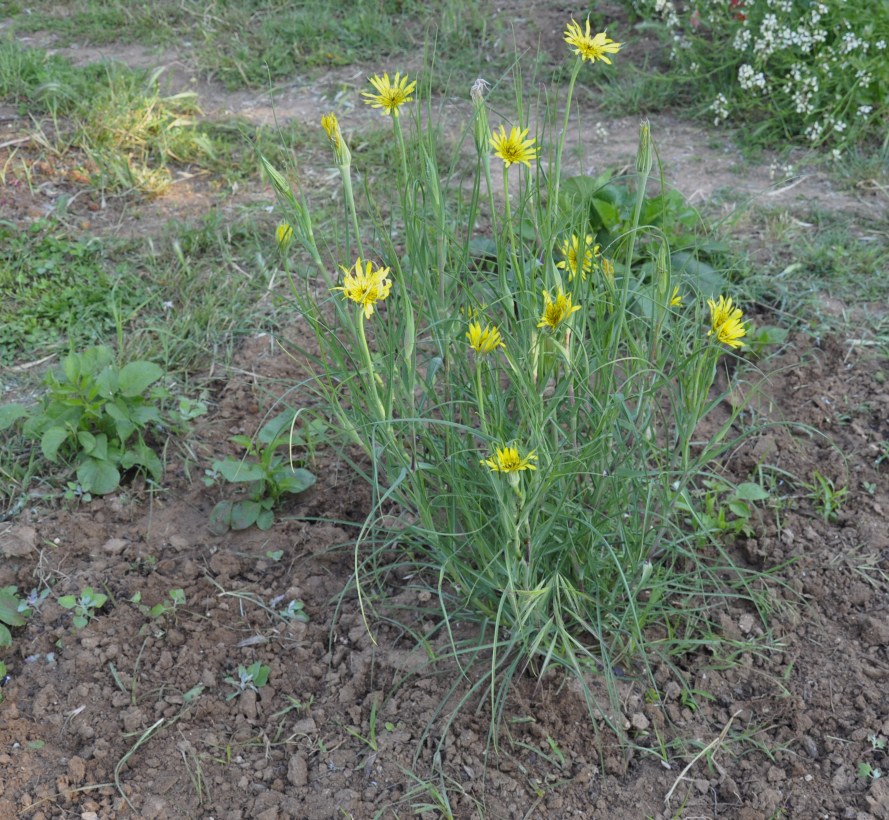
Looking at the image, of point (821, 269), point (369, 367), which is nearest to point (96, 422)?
point (369, 367)

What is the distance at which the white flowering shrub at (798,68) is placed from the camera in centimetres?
385

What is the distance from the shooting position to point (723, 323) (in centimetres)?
177

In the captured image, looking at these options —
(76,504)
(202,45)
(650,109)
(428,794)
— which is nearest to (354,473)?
(76,504)

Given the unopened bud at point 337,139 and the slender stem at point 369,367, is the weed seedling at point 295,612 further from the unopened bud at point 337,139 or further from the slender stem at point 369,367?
the unopened bud at point 337,139

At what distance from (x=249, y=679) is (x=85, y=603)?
1.57 ft

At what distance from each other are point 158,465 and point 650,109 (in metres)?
2.90

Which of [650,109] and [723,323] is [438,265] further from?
[650,109]

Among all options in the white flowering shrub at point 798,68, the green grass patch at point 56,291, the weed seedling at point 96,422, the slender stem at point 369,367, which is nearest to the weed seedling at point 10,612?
the weed seedling at point 96,422

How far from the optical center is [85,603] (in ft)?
7.48

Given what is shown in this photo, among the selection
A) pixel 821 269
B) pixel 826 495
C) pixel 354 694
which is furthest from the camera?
pixel 821 269

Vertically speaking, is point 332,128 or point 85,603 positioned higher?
point 332,128

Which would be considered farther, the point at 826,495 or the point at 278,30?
the point at 278,30

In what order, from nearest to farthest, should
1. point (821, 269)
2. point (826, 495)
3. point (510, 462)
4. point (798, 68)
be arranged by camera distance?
point (510, 462), point (826, 495), point (821, 269), point (798, 68)

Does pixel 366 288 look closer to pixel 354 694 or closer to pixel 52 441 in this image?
pixel 354 694
